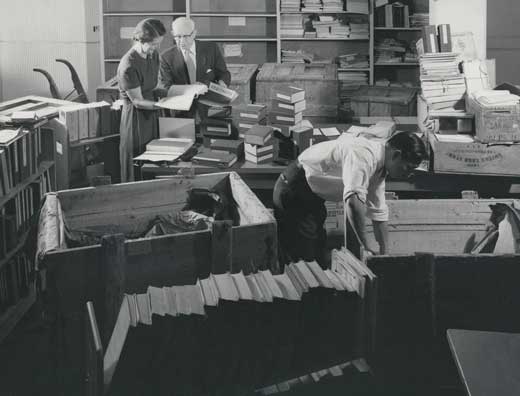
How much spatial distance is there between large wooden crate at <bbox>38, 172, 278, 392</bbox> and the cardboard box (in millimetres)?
1490

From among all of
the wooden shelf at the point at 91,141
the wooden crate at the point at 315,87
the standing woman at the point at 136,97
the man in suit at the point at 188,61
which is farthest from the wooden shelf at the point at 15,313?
A: the wooden crate at the point at 315,87

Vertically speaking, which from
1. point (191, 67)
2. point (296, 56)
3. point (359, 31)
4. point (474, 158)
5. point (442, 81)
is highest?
point (359, 31)

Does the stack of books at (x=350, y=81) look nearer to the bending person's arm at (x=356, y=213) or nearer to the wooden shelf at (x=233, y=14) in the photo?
the wooden shelf at (x=233, y=14)

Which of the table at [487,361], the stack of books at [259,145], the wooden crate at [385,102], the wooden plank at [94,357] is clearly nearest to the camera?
the table at [487,361]

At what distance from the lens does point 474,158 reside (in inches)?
197

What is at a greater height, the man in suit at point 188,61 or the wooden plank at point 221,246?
the man in suit at point 188,61

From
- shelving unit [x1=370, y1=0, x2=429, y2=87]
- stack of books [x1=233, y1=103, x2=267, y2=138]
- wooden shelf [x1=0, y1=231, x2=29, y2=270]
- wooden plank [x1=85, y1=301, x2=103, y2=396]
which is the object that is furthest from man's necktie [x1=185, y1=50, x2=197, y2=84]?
wooden plank [x1=85, y1=301, x2=103, y2=396]

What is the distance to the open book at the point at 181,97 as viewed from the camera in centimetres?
575

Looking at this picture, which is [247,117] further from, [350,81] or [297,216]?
[350,81]

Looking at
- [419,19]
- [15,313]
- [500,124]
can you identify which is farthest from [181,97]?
[419,19]

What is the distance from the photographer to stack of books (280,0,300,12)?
8789mm

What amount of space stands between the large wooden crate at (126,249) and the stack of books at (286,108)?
150cm

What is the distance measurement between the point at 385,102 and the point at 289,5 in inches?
69.9

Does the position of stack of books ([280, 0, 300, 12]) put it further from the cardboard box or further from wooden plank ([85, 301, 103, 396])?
wooden plank ([85, 301, 103, 396])
